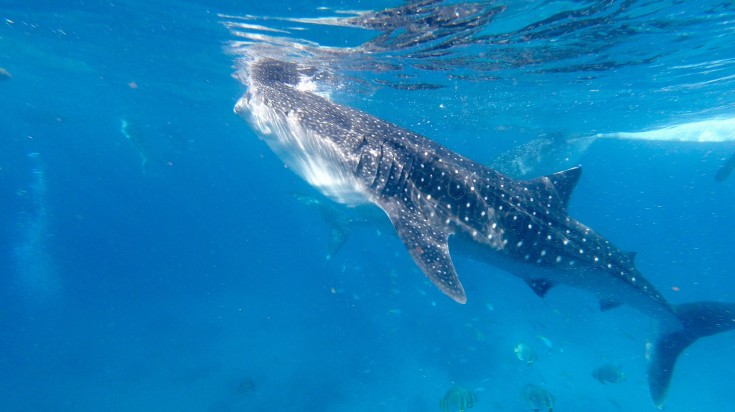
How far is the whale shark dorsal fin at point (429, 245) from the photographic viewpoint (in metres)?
4.83

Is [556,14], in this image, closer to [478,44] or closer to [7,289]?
[478,44]

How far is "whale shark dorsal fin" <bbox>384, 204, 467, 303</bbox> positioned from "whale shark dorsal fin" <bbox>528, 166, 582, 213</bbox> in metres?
2.00

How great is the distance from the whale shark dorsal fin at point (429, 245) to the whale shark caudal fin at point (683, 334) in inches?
198

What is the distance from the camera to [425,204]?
5941 mm

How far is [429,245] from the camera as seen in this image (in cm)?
532

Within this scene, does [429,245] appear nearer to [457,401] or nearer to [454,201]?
[454,201]

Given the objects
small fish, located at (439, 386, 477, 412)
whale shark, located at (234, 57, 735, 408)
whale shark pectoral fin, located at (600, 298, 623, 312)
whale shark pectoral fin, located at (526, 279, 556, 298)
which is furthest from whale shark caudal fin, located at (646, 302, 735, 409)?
small fish, located at (439, 386, 477, 412)

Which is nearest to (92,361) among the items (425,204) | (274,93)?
(274,93)

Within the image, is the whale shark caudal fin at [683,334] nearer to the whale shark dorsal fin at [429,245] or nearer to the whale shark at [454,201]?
the whale shark at [454,201]

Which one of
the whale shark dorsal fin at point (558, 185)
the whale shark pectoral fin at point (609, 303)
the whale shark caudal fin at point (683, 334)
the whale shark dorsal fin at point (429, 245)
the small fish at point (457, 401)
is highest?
the whale shark dorsal fin at point (429, 245)

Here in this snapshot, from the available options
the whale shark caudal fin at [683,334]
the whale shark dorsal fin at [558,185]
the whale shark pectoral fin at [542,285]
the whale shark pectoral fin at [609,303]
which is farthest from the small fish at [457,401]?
the whale shark dorsal fin at [558,185]

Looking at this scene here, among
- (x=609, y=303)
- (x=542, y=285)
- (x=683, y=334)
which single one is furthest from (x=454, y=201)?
(x=683, y=334)

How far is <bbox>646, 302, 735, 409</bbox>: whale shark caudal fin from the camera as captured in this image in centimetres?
688

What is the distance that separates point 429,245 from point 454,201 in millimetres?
1049
